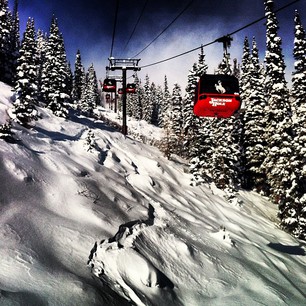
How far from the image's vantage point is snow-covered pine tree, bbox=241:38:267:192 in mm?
32906

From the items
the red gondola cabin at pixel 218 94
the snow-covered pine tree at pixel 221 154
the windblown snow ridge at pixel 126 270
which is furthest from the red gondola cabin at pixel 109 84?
the windblown snow ridge at pixel 126 270

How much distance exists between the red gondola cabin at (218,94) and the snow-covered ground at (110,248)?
5.07 metres

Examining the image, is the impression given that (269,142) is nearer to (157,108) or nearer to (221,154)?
(221,154)

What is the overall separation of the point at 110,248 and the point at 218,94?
8.86 metres

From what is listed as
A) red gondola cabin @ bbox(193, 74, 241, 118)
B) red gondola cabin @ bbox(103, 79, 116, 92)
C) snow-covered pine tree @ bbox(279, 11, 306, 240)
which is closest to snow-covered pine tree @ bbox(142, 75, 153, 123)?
red gondola cabin @ bbox(103, 79, 116, 92)

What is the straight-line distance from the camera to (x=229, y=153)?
3022 centimetres

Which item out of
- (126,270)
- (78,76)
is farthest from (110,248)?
(78,76)

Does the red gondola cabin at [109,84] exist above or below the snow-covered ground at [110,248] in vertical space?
above

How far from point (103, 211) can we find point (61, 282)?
4067 mm

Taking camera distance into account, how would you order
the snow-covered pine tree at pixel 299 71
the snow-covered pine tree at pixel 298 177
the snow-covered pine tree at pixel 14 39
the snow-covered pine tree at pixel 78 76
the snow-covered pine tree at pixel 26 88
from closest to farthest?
the snow-covered pine tree at pixel 26 88, the snow-covered pine tree at pixel 298 177, the snow-covered pine tree at pixel 299 71, the snow-covered pine tree at pixel 14 39, the snow-covered pine tree at pixel 78 76

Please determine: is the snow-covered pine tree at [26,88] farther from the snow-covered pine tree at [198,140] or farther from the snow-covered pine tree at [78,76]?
the snow-covered pine tree at [78,76]

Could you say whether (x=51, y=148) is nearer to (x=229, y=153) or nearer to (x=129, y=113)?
(x=229, y=153)

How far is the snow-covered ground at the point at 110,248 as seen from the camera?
5930 mm

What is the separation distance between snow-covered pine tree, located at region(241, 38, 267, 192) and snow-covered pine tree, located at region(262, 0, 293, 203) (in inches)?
158
